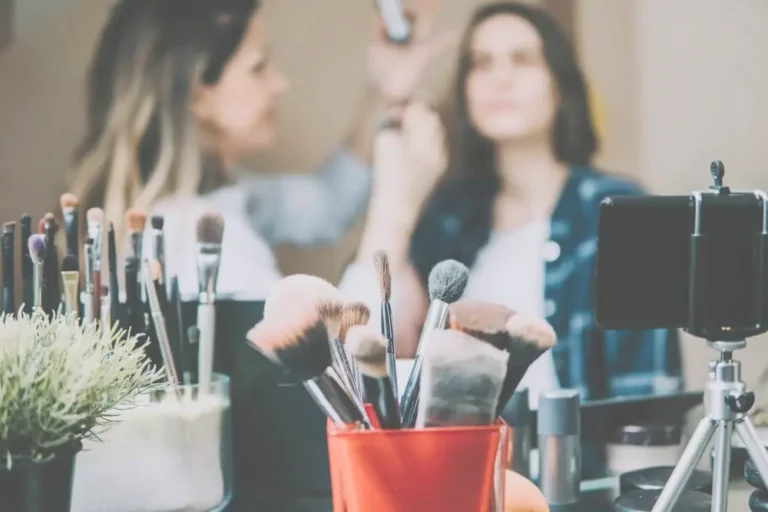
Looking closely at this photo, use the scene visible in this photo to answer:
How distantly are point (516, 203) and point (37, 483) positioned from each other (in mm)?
497

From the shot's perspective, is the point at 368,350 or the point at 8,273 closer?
the point at 368,350

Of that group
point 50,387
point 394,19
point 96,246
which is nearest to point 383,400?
point 50,387

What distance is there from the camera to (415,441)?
0.52 meters

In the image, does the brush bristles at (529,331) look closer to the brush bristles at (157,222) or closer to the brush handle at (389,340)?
the brush handle at (389,340)

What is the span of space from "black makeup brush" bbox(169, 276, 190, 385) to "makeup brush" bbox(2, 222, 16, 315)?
0.42 ft

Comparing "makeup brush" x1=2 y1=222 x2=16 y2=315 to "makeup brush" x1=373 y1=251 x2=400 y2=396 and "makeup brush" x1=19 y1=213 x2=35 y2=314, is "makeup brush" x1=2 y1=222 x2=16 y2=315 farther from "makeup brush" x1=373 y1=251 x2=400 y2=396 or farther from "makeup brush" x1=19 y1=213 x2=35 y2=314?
"makeup brush" x1=373 y1=251 x2=400 y2=396

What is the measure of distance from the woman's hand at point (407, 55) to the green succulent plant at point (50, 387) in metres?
0.37

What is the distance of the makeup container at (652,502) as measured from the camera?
2.17 feet

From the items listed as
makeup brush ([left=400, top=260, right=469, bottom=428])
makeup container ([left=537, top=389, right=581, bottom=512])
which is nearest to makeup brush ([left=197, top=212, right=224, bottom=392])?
makeup brush ([left=400, top=260, right=469, bottom=428])

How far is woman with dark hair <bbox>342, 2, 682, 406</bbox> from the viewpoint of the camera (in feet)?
2.59

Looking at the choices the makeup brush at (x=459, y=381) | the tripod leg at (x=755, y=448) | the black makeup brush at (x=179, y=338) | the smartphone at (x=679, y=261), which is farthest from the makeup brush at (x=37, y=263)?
the tripod leg at (x=755, y=448)

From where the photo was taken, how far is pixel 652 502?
2.22 ft

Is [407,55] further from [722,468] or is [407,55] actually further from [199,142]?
[722,468]

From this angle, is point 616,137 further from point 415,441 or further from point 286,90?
point 415,441
